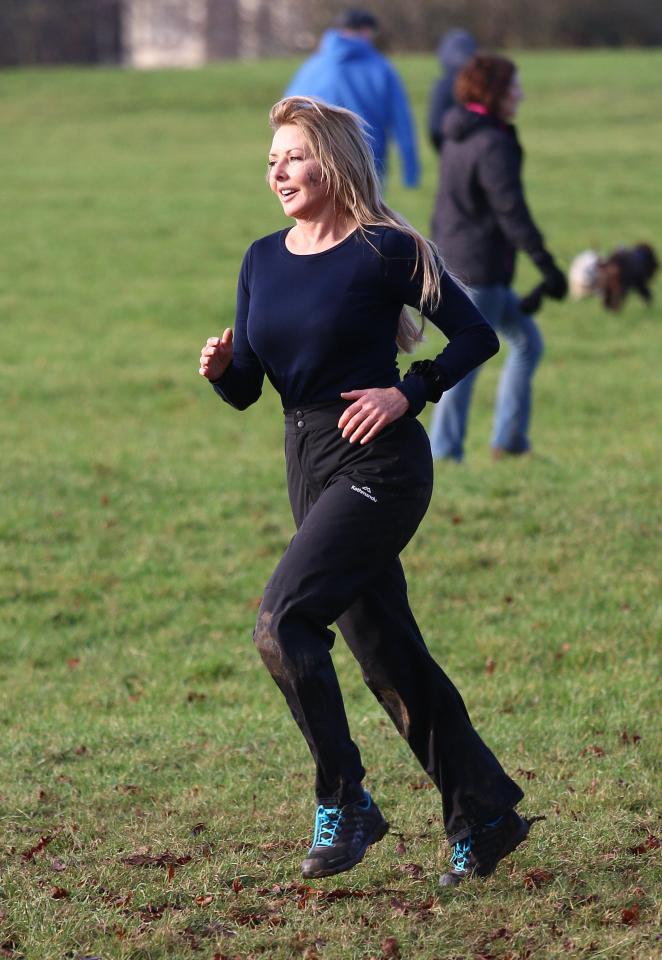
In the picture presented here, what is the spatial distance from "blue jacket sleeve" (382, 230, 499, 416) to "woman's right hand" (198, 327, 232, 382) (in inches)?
21.1

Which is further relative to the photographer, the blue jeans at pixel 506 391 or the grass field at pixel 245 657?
the blue jeans at pixel 506 391

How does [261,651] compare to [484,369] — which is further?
[484,369]

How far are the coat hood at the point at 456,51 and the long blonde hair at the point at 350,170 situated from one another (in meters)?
13.0

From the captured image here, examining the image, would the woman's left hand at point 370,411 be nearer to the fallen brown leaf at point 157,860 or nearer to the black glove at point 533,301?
the fallen brown leaf at point 157,860

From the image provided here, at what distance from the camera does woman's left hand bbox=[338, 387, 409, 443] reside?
418 cm

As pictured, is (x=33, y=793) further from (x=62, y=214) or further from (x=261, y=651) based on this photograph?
(x=62, y=214)

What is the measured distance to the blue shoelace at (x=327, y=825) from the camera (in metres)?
4.30

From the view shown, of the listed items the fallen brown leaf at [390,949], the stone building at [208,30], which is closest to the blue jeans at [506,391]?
the fallen brown leaf at [390,949]

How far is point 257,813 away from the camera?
5285mm

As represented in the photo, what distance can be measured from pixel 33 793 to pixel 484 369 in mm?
10138

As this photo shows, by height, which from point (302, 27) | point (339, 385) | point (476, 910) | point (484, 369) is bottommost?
point (302, 27)

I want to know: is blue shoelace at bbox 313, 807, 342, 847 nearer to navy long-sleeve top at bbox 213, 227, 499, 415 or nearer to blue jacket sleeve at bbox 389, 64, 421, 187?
navy long-sleeve top at bbox 213, 227, 499, 415

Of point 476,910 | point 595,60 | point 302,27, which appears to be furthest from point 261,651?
point 302,27

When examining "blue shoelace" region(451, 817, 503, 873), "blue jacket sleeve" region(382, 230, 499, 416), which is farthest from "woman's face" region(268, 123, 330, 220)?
"blue shoelace" region(451, 817, 503, 873)
